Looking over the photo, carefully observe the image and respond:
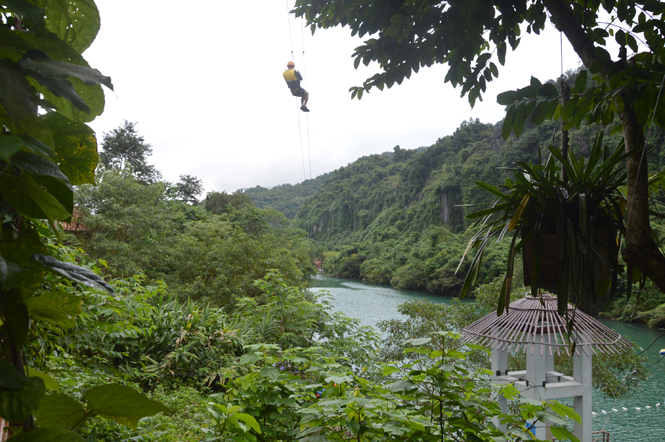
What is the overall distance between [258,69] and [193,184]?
8.40 meters

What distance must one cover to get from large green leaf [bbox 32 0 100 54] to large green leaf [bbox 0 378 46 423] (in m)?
0.24

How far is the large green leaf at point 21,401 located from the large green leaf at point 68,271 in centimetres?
8

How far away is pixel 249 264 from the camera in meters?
8.02

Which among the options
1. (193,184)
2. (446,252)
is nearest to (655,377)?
(446,252)

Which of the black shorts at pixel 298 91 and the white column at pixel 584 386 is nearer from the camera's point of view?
the white column at pixel 584 386

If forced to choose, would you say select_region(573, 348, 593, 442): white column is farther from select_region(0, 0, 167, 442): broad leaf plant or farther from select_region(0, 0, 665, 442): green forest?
select_region(0, 0, 167, 442): broad leaf plant

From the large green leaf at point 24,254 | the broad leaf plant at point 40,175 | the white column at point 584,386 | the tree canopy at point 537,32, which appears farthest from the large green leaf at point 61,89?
the white column at point 584,386

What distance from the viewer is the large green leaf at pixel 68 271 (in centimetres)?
26

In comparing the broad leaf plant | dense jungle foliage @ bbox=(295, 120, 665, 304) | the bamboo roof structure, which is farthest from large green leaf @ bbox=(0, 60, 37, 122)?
dense jungle foliage @ bbox=(295, 120, 665, 304)

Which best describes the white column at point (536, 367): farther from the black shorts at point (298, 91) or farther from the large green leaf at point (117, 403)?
the black shorts at point (298, 91)

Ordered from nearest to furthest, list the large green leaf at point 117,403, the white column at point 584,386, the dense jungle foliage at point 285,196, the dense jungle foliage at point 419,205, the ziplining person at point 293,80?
1. the large green leaf at point 117,403
2. the white column at point 584,386
3. the ziplining person at point 293,80
4. the dense jungle foliage at point 419,205
5. the dense jungle foliage at point 285,196

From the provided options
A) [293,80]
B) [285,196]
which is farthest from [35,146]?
[285,196]

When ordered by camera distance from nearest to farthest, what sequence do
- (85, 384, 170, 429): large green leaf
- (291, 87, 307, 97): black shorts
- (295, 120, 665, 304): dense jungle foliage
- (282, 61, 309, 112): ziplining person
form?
(85, 384, 170, 429): large green leaf < (282, 61, 309, 112): ziplining person < (291, 87, 307, 97): black shorts < (295, 120, 665, 304): dense jungle foliage

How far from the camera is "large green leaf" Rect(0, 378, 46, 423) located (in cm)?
18
